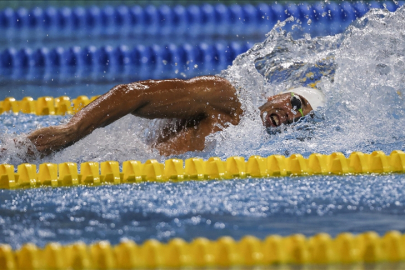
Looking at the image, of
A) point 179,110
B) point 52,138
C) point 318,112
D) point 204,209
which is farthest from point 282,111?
point 52,138

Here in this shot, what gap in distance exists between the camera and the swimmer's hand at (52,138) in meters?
2.43

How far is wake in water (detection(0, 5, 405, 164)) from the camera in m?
2.77

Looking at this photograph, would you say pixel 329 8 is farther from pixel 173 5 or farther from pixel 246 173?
pixel 246 173

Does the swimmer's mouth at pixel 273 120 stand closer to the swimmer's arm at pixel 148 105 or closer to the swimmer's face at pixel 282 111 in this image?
the swimmer's face at pixel 282 111

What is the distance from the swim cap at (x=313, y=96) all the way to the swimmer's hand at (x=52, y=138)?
1229 mm

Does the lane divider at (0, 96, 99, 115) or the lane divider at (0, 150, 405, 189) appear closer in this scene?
the lane divider at (0, 150, 405, 189)

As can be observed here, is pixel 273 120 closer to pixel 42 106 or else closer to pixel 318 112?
pixel 318 112

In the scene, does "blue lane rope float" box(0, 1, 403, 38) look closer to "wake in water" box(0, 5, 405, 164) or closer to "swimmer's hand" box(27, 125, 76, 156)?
"wake in water" box(0, 5, 405, 164)

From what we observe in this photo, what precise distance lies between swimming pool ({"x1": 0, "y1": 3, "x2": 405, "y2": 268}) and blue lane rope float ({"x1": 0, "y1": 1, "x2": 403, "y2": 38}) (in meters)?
0.73

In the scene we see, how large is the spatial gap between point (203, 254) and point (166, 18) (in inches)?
168

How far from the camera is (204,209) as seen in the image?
194 cm

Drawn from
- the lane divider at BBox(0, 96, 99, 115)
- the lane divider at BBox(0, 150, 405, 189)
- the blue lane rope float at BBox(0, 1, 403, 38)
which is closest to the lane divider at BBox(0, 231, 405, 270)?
the lane divider at BBox(0, 150, 405, 189)

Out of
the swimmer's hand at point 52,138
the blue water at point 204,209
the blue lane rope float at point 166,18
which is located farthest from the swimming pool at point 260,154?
the blue lane rope float at point 166,18

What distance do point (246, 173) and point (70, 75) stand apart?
9.47 feet
